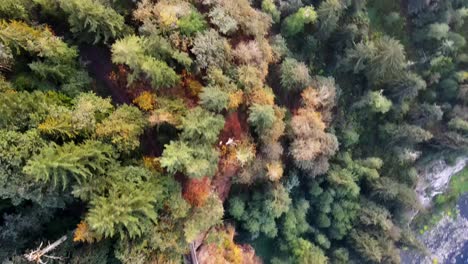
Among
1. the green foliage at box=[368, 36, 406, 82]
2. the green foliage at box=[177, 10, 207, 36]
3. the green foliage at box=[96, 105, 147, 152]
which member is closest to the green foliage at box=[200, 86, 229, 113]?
the green foliage at box=[177, 10, 207, 36]

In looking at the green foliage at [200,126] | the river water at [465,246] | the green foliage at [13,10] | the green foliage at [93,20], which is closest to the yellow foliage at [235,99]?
the green foliage at [200,126]

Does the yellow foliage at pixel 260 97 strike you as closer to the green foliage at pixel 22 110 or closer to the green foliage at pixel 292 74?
the green foliage at pixel 292 74

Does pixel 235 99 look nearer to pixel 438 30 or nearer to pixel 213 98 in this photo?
pixel 213 98

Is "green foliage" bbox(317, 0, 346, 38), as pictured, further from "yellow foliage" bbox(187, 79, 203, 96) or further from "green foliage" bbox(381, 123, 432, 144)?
"yellow foliage" bbox(187, 79, 203, 96)

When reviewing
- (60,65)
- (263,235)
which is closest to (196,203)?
(263,235)

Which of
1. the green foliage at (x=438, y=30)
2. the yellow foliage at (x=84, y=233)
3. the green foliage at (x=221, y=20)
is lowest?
the yellow foliage at (x=84, y=233)

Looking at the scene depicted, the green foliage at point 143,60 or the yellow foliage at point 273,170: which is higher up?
the green foliage at point 143,60

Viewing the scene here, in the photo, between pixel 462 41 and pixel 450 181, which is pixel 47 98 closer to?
pixel 462 41

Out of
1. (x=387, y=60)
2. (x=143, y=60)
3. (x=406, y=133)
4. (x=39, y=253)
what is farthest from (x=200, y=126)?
(x=406, y=133)
